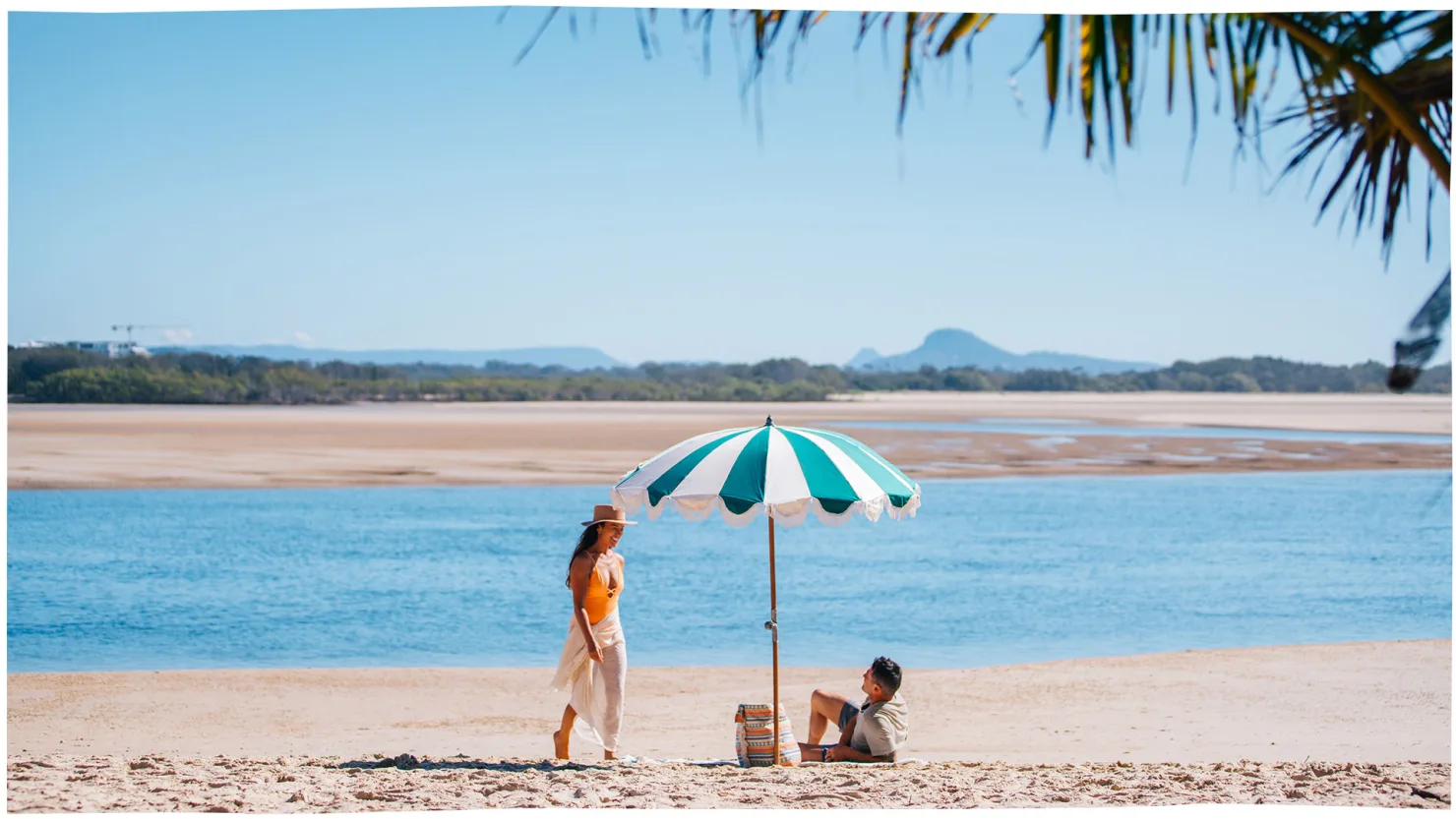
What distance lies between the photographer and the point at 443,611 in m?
12.3

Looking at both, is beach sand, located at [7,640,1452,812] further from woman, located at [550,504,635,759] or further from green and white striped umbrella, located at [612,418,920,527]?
green and white striped umbrella, located at [612,418,920,527]

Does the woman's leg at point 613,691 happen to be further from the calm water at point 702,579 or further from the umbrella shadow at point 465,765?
the calm water at point 702,579

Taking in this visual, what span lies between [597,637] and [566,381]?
43994mm

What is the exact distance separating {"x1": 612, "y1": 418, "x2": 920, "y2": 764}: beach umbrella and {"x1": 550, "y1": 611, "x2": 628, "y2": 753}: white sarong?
693 mm

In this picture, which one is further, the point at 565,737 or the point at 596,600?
the point at 565,737

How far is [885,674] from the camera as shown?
19.5 ft

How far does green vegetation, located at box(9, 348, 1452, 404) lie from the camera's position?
26125mm

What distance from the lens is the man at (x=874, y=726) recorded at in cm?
597

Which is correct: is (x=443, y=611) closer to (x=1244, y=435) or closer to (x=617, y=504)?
(x=617, y=504)

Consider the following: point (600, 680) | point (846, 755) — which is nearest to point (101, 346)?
point (600, 680)

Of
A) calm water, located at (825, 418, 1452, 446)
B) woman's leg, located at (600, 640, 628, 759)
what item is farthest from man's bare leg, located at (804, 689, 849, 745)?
calm water, located at (825, 418, 1452, 446)

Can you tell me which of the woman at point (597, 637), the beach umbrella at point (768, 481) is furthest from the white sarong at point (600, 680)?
the beach umbrella at point (768, 481)

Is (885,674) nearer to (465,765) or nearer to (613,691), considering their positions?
(613,691)

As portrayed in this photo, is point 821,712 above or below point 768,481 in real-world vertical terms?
below
